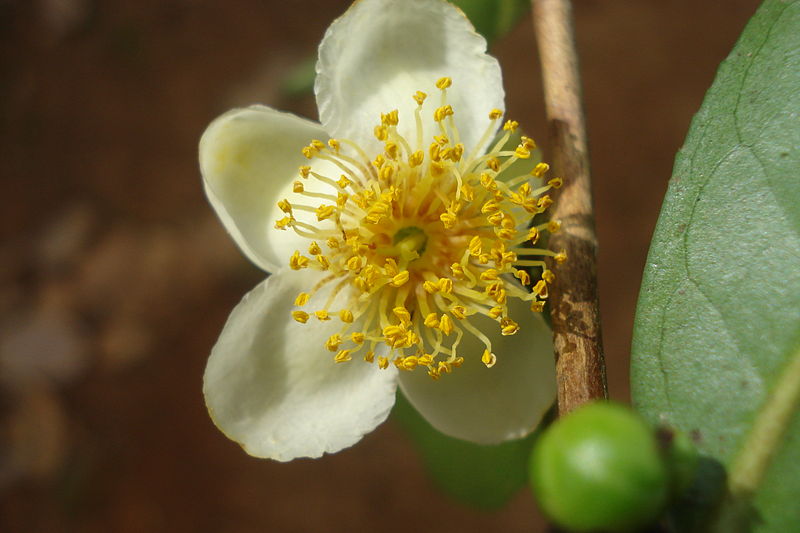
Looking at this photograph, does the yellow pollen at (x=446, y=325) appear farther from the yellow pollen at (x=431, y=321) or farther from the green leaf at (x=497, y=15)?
the green leaf at (x=497, y=15)

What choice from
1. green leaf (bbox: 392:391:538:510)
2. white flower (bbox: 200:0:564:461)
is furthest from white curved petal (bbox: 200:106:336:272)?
green leaf (bbox: 392:391:538:510)

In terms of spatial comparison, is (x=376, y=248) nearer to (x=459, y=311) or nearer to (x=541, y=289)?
(x=459, y=311)

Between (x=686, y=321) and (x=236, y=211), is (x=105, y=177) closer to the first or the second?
(x=236, y=211)

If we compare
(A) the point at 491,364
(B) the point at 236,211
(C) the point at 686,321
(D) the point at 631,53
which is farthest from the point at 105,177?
(C) the point at 686,321

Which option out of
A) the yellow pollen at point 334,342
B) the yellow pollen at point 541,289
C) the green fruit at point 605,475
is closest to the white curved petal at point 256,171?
the yellow pollen at point 334,342

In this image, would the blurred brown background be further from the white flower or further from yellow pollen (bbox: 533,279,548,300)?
yellow pollen (bbox: 533,279,548,300)

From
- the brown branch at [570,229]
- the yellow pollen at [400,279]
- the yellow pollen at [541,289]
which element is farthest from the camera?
the yellow pollen at [400,279]

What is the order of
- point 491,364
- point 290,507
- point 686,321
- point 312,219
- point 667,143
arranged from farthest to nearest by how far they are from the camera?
point 667,143
point 290,507
point 312,219
point 491,364
point 686,321
